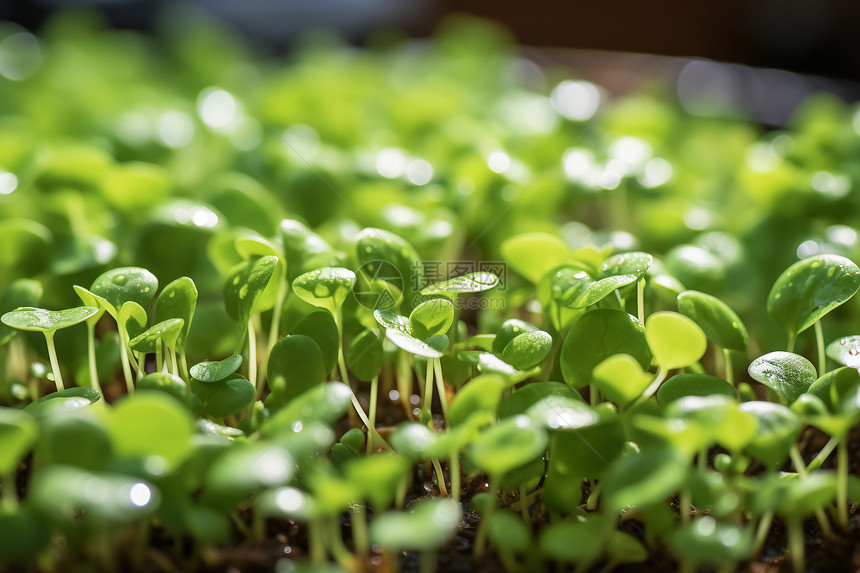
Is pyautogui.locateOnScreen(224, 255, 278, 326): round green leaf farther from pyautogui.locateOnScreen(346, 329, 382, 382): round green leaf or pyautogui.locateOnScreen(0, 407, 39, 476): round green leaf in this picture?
pyautogui.locateOnScreen(0, 407, 39, 476): round green leaf

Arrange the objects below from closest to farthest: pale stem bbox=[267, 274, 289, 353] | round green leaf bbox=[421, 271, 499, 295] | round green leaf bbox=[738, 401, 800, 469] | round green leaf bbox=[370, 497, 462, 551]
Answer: round green leaf bbox=[370, 497, 462, 551]
round green leaf bbox=[738, 401, 800, 469]
round green leaf bbox=[421, 271, 499, 295]
pale stem bbox=[267, 274, 289, 353]

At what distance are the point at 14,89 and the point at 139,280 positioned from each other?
1209mm

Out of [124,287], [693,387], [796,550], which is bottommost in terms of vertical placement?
[796,550]

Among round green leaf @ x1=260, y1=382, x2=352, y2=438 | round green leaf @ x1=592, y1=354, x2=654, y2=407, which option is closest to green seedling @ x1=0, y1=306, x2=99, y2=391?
round green leaf @ x1=260, y1=382, x2=352, y2=438

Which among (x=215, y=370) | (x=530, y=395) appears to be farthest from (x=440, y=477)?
(x=215, y=370)

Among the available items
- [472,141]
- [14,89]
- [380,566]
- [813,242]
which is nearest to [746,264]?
[813,242]

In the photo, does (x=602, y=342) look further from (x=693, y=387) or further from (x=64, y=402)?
(x=64, y=402)

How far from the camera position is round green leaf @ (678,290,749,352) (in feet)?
2.15

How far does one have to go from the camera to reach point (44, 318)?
62 centimetres

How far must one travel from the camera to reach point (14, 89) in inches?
62.7

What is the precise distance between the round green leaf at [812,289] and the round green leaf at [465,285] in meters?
0.28

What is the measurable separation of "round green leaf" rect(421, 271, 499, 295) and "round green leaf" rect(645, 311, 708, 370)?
14cm

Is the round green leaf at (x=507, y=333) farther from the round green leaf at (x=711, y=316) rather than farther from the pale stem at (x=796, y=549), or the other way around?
the pale stem at (x=796, y=549)

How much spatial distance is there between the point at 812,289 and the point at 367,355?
423mm
